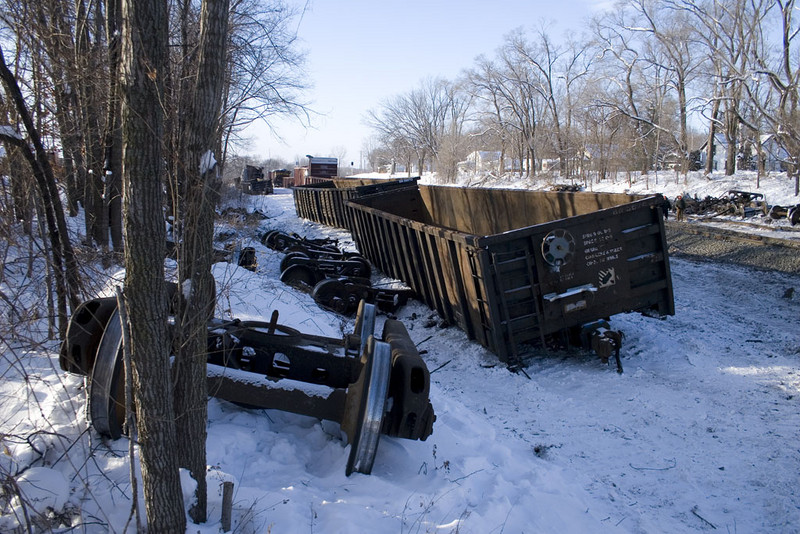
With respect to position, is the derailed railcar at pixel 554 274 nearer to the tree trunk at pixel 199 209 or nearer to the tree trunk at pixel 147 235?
the tree trunk at pixel 199 209

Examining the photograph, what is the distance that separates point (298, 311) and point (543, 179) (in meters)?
42.3

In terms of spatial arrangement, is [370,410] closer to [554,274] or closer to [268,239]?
[554,274]

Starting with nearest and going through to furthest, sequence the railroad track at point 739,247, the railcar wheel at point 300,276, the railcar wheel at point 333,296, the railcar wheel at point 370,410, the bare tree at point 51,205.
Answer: the railcar wheel at point 370,410 → the bare tree at point 51,205 → the railcar wheel at point 333,296 → the railcar wheel at point 300,276 → the railroad track at point 739,247

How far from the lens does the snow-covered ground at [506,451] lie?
118 inches

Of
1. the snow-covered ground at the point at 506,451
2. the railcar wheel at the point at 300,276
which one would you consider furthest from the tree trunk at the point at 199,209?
the railcar wheel at the point at 300,276

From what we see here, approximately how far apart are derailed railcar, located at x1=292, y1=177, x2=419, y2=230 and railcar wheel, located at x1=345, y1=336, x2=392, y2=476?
12.7 metres

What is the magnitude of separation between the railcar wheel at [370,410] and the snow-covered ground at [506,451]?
14 cm

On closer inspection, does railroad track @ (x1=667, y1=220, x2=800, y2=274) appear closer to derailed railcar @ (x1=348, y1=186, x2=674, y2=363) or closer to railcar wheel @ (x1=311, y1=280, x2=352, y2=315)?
derailed railcar @ (x1=348, y1=186, x2=674, y2=363)

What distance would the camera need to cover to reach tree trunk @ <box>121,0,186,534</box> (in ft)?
7.33

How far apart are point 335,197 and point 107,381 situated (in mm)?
17788

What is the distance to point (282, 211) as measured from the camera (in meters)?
30.2

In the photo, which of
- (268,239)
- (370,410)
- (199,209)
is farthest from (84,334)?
(268,239)

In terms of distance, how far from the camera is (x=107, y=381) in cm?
312

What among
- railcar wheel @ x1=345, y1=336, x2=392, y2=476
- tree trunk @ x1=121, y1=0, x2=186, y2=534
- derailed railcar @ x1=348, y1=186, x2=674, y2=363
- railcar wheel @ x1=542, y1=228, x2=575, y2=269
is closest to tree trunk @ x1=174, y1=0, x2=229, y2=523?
tree trunk @ x1=121, y1=0, x2=186, y2=534
